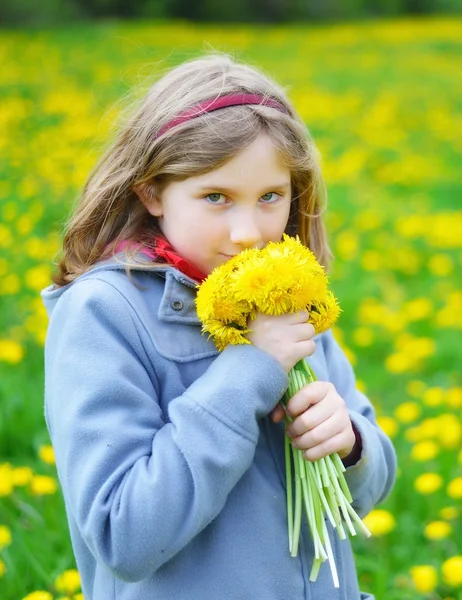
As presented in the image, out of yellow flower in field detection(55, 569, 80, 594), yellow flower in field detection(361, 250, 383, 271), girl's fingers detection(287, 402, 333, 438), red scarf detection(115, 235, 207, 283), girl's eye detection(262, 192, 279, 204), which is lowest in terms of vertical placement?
yellow flower in field detection(361, 250, 383, 271)

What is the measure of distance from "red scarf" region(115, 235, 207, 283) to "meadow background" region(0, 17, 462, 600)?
0.45m

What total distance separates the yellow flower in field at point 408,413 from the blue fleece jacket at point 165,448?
1362mm

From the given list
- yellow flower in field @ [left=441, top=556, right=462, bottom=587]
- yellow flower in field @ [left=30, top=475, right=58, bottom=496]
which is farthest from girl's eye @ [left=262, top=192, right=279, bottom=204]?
yellow flower in field @ [left=30, top=475, right=58, bottom=496]

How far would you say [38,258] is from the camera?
3965 mm

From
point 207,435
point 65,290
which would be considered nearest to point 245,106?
point 65,290

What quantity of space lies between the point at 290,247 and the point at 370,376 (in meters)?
2.04

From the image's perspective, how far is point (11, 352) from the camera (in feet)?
9.68

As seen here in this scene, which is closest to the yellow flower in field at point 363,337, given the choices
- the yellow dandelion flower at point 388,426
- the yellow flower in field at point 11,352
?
the yellow dandelion flower at point 388,426

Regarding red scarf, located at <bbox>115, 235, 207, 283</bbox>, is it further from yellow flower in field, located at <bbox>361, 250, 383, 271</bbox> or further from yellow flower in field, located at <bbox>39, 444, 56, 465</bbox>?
yellow flower in field, located at <bbox>361, 250, 383, 271</bbox>

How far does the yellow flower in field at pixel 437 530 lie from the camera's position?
218 centimetres

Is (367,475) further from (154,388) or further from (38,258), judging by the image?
(38,258)

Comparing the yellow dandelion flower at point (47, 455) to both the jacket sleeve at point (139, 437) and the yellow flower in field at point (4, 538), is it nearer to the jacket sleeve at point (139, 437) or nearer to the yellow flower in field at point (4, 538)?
the yellow flower in field at point (4, 538)

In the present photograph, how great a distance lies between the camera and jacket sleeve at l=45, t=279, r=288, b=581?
3.84 feet

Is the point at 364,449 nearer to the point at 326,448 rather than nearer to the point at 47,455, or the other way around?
the point at 326,448
